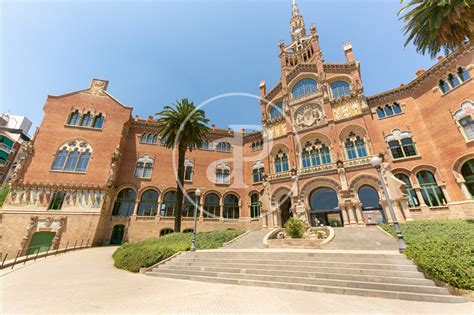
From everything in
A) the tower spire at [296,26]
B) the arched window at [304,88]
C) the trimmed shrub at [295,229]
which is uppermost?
the tower spire at [296,26]

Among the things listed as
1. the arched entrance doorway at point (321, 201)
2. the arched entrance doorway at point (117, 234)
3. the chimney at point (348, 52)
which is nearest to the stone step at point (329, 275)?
the arched entrance doorway at point (321, 201)

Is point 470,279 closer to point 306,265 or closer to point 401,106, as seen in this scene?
point 306,265

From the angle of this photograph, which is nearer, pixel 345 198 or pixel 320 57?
pixel 345 198

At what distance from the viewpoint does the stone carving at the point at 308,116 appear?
80.7ft

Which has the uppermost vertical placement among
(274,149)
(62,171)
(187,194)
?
(274,149)

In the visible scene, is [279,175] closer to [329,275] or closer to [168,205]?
[168,205]

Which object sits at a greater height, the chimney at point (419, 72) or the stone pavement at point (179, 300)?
the chimney at point (419, 72)

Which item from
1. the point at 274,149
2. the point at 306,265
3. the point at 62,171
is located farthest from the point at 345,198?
the point at 62,171

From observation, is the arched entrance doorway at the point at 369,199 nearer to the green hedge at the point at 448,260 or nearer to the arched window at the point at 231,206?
the green hedge at the point at 448,260

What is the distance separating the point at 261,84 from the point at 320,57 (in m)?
9.37

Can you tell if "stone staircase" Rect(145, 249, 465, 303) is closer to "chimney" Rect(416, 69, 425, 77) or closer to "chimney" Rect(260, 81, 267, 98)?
"chimney" Rect(416, 69, 425, 77)

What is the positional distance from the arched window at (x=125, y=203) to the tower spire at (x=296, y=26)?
1589 inches

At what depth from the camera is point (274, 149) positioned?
26.5 meters

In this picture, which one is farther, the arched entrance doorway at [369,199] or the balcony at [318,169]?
the balcony at [318,169]
